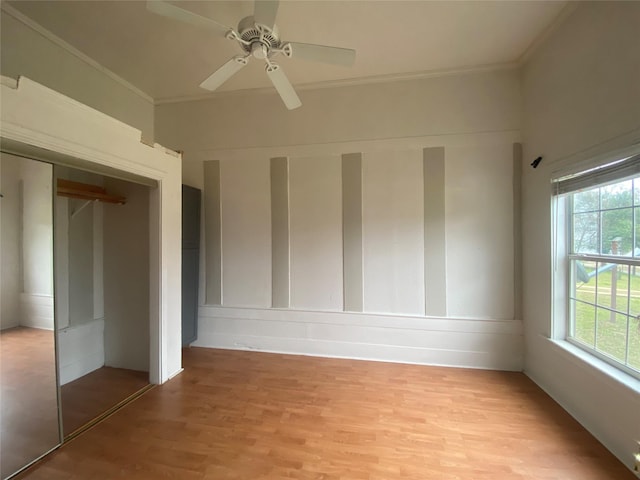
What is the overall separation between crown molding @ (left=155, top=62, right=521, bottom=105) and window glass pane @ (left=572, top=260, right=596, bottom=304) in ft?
6.83

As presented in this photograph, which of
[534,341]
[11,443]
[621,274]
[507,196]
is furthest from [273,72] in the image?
[534,341]

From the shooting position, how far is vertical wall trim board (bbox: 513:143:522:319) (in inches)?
114

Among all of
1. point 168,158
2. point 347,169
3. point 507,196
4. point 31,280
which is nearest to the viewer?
point 31,280

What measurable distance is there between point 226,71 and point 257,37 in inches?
15.8

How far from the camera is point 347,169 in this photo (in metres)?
3.23

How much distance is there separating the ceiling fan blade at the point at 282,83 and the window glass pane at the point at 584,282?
2.68m

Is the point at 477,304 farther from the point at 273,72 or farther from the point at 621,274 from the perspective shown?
the point at 273,72

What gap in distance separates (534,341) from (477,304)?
561 millimetres

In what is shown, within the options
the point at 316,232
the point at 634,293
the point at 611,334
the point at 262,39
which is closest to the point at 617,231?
the point at 634,293

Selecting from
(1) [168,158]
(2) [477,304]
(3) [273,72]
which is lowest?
(2) [477,304]

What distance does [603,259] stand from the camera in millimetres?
1999

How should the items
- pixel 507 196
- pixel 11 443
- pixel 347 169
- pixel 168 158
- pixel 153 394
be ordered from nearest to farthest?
pixel 11 443
pixel 153 394
pixel 168 158
pixel 507 196
pixel 347 169

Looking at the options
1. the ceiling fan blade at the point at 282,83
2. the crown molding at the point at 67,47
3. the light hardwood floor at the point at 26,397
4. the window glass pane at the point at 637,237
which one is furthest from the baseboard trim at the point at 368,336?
the crown molding at the point at 67,47

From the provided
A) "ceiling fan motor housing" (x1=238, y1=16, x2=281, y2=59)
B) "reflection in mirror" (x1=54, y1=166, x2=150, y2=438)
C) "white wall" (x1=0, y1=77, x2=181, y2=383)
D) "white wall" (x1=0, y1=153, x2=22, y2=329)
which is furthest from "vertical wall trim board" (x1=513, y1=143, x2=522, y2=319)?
"white wall" (x1=0, y1=153, x2=22, y2=329)
